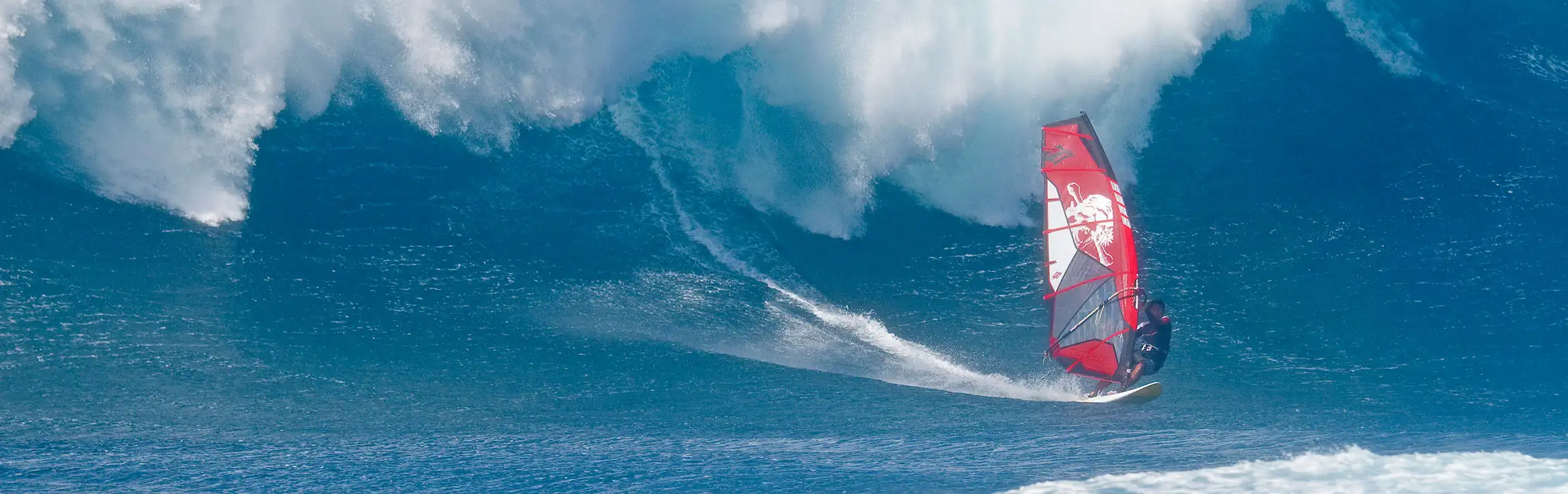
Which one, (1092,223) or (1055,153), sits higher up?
(1055,153)

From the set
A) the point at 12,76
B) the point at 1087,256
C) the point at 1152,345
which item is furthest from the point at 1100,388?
the point at 12,76

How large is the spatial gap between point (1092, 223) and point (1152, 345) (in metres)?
1.43

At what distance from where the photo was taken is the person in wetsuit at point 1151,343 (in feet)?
39.2

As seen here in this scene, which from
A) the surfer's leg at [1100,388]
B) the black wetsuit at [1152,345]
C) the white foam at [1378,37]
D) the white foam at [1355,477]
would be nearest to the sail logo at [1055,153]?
the black wetsuit at [1152,345]

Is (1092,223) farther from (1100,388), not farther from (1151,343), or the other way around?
(1100,388)

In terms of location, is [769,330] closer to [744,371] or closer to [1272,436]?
[744,371]

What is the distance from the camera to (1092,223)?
11875 millimetres

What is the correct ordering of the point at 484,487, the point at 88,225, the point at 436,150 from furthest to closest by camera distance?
the point at 436,150 → the point at 88,225 → the point at 484,487

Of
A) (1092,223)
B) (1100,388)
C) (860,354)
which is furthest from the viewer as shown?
(860,354)

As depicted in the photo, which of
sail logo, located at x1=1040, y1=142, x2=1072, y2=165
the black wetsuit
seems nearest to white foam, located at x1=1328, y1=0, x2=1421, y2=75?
sail logo, located at x1=1040, y1=142, x2=1072, y2=165

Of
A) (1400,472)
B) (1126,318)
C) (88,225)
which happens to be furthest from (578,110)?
(1400,472)

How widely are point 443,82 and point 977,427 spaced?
7348 mm

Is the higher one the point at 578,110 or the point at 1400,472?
the point at 578,110

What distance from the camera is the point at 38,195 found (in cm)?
1259
